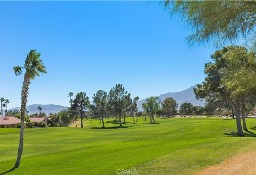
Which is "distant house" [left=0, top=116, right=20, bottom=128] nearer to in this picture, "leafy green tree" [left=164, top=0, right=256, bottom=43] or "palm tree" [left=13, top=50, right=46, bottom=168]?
"palm tree" [left=13, top=50, right=46, bottom=168]

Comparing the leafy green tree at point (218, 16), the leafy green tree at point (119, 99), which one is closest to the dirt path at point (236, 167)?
the leafy green tree at point (218, 16)

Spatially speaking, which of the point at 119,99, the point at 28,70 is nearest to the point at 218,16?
the point at 28,70

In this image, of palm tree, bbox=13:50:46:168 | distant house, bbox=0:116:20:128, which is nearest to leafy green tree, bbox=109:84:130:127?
distant house, bbox=0:116:20:128

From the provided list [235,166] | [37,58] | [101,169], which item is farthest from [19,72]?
[235,166]

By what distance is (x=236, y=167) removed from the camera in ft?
73.3

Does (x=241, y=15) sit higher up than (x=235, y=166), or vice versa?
(x=241, y=15)

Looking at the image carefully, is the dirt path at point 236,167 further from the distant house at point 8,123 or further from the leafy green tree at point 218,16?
the distant house at point 8,123

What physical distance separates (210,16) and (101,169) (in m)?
18.9

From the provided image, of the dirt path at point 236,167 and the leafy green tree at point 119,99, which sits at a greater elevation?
the leafy green tree at point 119,99

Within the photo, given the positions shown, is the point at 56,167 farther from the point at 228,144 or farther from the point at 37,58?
the point at 228,144

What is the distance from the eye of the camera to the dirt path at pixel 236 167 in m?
21.1

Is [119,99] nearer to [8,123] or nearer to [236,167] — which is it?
[8,123]

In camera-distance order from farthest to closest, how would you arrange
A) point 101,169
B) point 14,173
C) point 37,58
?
point 37,58
point 14,173
point 101,169

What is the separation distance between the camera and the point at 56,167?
28.7 m
